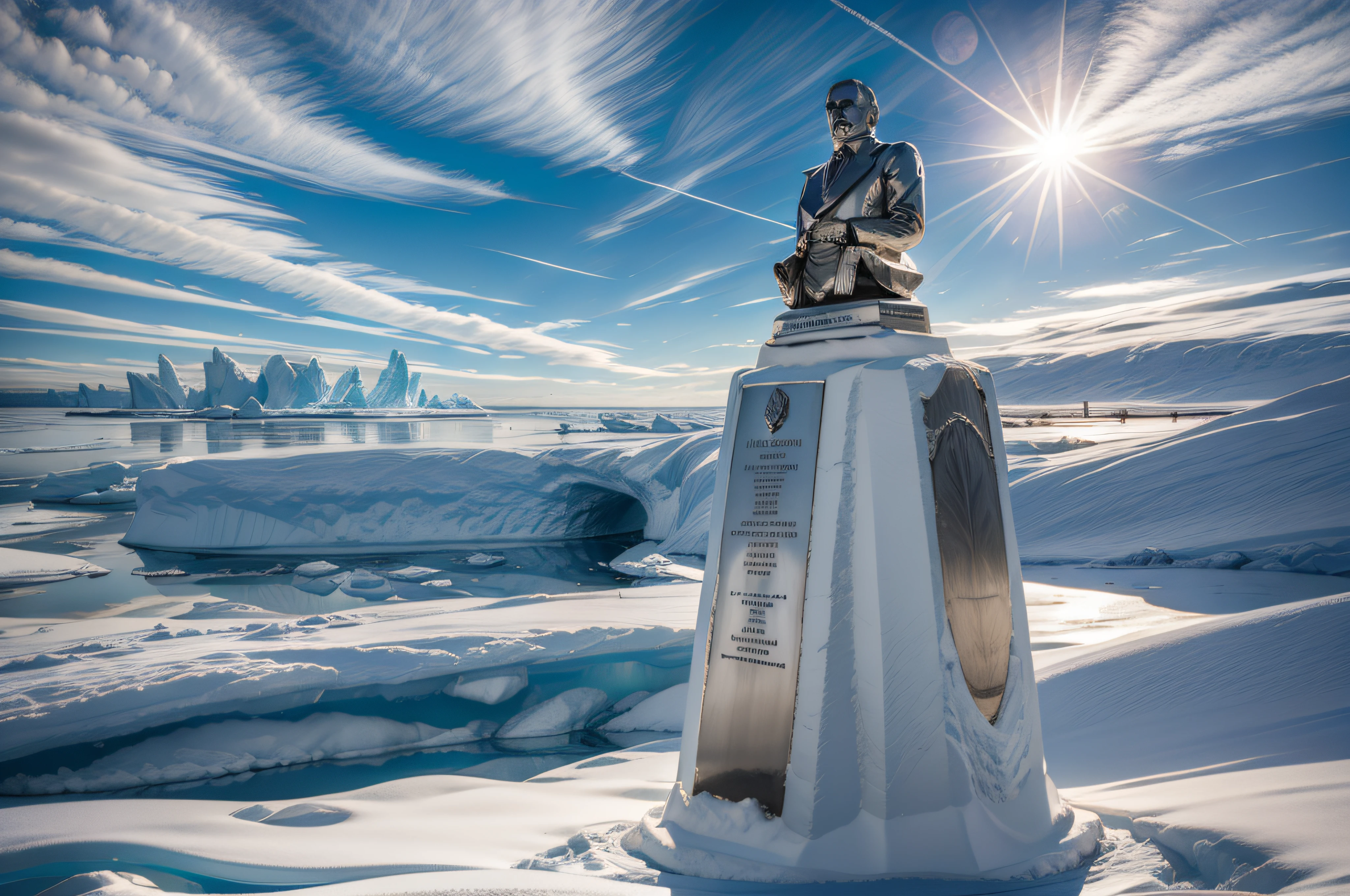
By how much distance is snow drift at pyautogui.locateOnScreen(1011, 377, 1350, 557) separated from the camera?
786 cm

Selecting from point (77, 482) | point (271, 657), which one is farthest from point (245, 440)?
point (271, 657)

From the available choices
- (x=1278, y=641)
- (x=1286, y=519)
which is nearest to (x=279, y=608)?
(x=1278, y=641)

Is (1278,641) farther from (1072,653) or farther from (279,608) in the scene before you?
(279,608)

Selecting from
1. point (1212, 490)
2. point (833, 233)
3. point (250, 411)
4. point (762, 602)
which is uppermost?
point (250, 411)

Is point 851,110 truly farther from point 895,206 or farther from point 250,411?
point 250,411

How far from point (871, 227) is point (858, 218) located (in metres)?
0.07

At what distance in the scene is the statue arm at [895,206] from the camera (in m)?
2.61

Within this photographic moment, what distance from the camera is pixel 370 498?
15.9m

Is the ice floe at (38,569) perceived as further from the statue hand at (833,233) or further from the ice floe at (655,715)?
the statue hand at (833,233)

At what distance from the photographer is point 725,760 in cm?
247

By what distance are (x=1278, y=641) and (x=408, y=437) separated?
3782 centimetres

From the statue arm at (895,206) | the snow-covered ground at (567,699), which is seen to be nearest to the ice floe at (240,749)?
the snow-covered ground at (567,699)

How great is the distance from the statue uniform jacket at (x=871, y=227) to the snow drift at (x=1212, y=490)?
811cm

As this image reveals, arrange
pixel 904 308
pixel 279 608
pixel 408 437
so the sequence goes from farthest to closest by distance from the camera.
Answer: pixel 408 437 < pixel 279 608 < pixel 904 308
